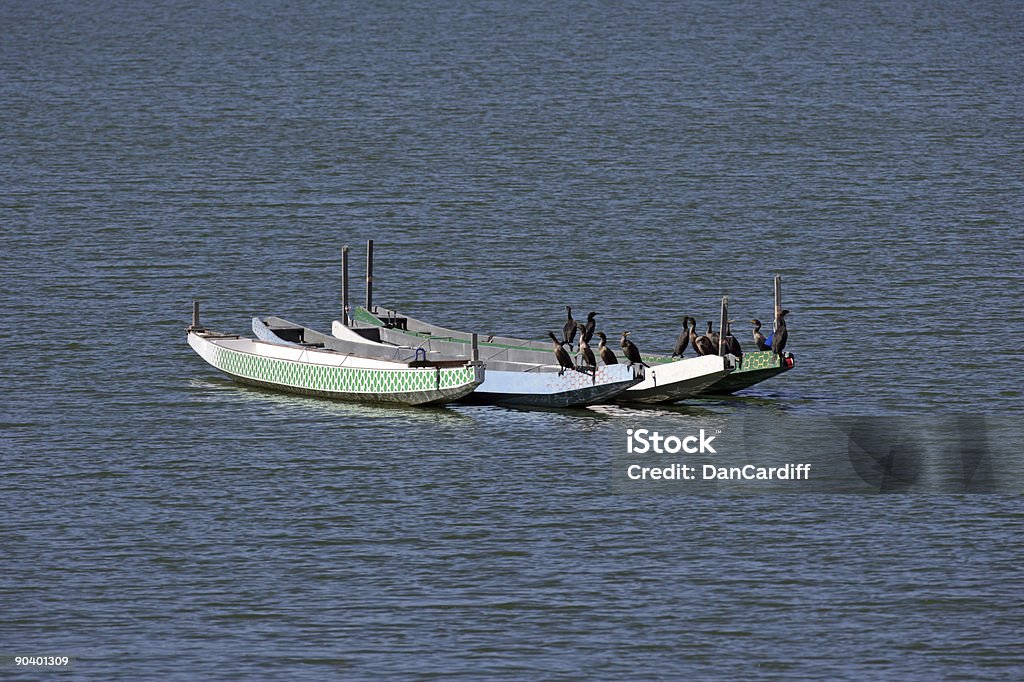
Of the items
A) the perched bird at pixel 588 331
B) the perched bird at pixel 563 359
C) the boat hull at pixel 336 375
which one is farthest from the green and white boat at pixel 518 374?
the perched bird at pixel 588 331

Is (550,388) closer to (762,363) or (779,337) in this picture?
(762,363)

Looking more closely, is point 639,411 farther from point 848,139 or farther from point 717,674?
point 848,139

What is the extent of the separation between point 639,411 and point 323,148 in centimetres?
8952

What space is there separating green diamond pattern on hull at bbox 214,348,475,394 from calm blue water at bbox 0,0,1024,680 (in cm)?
110

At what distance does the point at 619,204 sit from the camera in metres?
139

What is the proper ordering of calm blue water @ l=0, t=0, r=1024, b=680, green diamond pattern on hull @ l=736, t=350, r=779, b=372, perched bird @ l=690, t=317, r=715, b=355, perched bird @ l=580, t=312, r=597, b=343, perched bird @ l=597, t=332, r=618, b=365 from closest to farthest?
calm blue water @ l=0, t=0, r=1024, b=680 < perched bird @ l=597, t=332, r=618, b=365 < perched bird @ l=690, t=317, r=715, b=355 < perched bird @ l=580, t=312, r=597, b=343 < green diamond pattern on hull @ l=736, t=350, r=779, b=372

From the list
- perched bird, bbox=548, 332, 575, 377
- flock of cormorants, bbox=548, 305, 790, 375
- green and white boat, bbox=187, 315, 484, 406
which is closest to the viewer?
flock of cormorants, bbox=548, 305, 790, 375

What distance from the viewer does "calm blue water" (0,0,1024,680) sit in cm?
5016

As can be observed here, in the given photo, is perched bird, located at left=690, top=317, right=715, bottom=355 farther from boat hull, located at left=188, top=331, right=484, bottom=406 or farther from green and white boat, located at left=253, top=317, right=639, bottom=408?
boat hull, located at left=188, top=331, right=484, bottom=406

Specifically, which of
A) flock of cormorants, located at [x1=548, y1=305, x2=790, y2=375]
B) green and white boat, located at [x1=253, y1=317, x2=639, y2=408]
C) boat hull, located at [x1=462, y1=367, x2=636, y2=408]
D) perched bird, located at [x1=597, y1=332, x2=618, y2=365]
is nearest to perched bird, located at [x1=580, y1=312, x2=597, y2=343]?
flock of cormorants, located at [x1=548, y1=305, x2=790, y2=375]

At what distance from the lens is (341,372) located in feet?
254

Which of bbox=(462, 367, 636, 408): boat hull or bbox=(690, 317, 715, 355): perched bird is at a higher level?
bbox=(690, 317, 715, 355): perched bird

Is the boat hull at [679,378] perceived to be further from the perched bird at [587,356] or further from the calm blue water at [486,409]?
the perched bird at [587,356]

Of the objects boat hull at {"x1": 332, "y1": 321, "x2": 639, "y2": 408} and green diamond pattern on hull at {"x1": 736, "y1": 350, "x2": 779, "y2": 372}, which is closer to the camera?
boat hull at {"x1": 332, "y1": 321, "x2": 639, "y2": 408}
